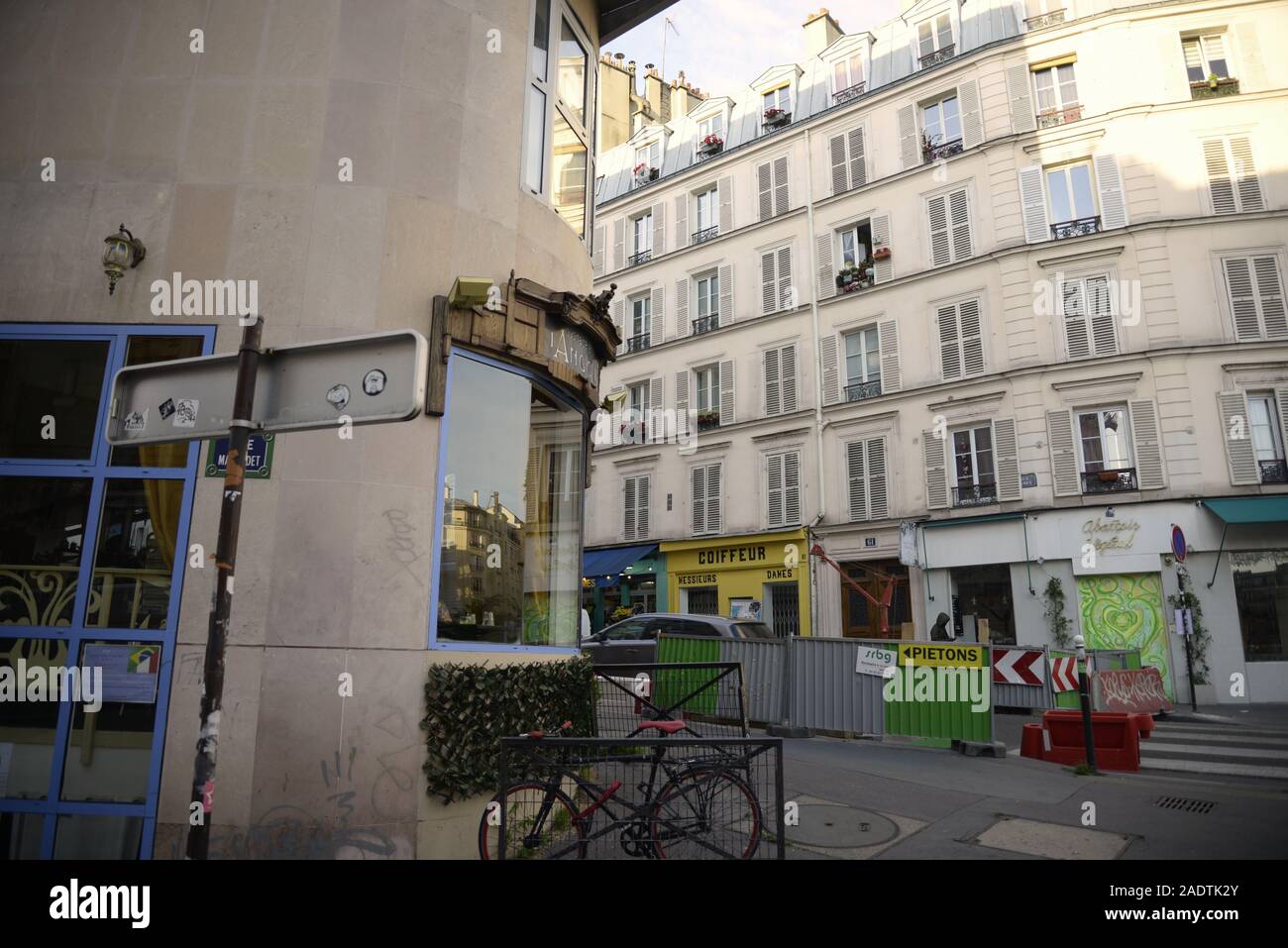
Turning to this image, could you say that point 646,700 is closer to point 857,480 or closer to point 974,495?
point 974,495

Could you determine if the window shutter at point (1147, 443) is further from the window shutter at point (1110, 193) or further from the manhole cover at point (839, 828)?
the manhole cover at point (839, 828)

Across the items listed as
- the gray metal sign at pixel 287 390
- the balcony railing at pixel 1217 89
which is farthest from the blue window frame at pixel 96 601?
the balcony railing at pixel 1217 89

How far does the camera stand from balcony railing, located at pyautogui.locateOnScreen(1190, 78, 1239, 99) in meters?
21.7

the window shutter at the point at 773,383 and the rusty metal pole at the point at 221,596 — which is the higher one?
the window shutter at the point at 773,383

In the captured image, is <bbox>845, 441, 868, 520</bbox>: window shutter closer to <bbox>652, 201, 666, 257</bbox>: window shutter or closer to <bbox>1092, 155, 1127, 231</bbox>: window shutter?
<bbox>1092, 155, 1127, 231</bbox>: window shutter

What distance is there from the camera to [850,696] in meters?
11.7

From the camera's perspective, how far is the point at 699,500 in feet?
93.9

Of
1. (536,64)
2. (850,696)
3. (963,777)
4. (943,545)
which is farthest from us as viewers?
(943,545)

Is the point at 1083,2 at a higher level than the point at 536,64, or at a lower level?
higher

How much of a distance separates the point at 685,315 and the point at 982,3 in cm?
1360

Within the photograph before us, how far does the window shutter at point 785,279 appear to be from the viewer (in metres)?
27.5

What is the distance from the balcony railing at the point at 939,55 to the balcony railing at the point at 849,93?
6.67ft
